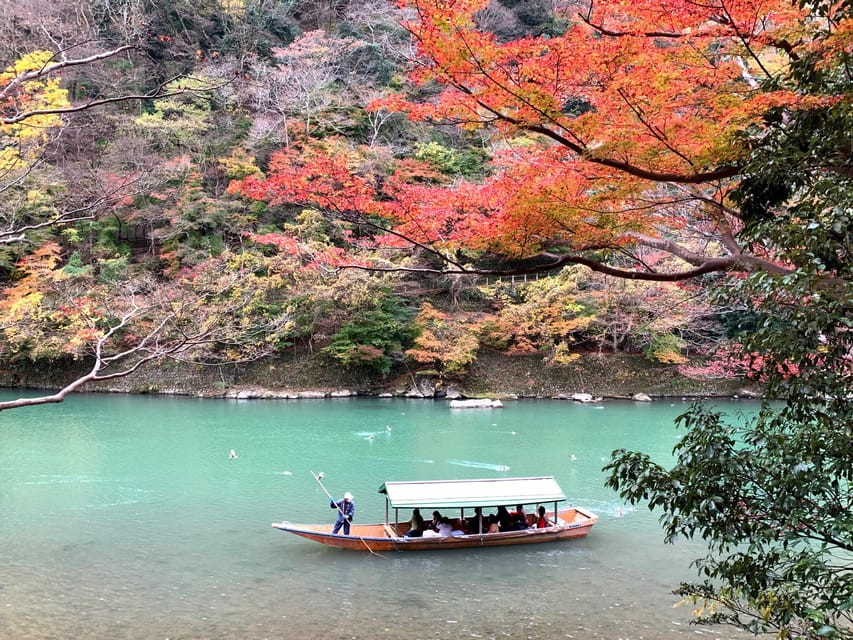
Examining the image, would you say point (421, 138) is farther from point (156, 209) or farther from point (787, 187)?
point (787, 187)

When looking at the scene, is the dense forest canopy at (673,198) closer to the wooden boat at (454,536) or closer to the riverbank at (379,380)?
the wooden boat at (454,536)

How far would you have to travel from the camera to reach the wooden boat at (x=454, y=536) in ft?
30.7

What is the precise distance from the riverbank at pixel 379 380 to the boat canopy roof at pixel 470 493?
14.8 m

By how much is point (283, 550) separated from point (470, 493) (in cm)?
309

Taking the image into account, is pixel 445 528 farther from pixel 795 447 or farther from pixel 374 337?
pixel 374 337

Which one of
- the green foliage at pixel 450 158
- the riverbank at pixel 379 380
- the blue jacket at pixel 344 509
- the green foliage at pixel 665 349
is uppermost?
the green foliage at pixel 450 158

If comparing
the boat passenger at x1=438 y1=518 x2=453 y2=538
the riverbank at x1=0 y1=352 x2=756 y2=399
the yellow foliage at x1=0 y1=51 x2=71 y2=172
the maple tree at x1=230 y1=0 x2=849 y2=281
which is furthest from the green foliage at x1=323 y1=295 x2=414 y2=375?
the yellow foliage at x1=0 y1=51 x2=71 y2=172

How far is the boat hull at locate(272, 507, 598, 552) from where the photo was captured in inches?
366

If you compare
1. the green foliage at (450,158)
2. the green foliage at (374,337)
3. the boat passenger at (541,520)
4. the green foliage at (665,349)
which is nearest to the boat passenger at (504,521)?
the boat passenger at (541,520)

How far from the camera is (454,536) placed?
31.6 feet

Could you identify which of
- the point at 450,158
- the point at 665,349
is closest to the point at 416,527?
the point at 665,349

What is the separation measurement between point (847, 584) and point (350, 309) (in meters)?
23.8

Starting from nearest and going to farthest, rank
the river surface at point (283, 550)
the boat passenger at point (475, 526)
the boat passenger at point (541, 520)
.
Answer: the river surface at point (283, 550) → the boat passenger at point (475, 526) → the boat passenger at point (541, 520)

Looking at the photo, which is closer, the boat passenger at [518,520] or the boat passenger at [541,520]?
the boat passenger at [518,520]
